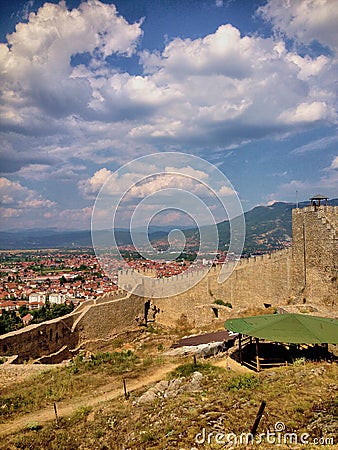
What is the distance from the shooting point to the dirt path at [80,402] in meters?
7.53

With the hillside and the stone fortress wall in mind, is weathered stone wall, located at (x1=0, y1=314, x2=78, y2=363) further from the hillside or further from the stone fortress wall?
the hillside

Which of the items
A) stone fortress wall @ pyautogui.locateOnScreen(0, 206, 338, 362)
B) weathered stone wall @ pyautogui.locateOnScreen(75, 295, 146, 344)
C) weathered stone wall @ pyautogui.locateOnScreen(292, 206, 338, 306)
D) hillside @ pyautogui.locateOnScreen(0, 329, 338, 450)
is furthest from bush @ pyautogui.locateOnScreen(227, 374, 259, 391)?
weathered stone wall @ pyautogui.locateOnScreen(75, 295, 146, 344)

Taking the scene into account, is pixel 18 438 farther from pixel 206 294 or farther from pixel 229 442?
pixel 206 294

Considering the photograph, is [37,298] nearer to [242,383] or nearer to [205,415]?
[242,383]

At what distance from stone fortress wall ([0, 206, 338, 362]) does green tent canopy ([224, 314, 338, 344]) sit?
114 inches

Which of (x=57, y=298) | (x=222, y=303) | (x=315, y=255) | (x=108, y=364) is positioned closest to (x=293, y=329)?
(x=315, y=255)

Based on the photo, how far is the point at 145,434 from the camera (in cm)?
573

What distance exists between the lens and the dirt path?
7.53 meters

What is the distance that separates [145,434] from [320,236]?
9.58 m

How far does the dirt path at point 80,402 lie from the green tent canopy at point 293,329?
2530mm

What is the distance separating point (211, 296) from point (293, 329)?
923cm

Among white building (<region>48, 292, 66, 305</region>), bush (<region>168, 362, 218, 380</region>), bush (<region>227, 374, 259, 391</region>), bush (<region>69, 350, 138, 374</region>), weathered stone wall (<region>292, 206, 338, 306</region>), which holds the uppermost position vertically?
weathered stone wall (<region>292, 206, 338, 306</region>)

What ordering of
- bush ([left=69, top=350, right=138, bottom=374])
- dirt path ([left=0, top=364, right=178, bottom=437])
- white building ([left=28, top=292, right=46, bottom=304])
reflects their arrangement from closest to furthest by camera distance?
dirt path ([left=0, top=364, right=178, bottom=437]) < bush ([left=69, top=350, right=138, bottom=374]) < white building ([left=28, top=292, right=46, bottom=304])

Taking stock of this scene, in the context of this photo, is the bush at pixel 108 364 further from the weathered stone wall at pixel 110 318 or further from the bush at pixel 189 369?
the weathered stone wall at pixel 110 318
